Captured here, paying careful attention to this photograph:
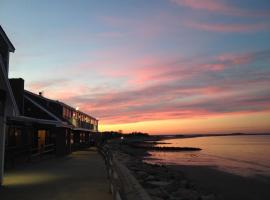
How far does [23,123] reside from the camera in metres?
23.3

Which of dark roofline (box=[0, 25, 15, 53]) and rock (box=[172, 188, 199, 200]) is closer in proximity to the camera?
dark roofline (box=[0, 25, 15, 53])

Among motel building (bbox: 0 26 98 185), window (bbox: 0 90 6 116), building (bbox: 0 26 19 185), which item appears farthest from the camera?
motel building (bbox: 0 26 98 185)

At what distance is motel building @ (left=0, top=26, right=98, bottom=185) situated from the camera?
13.7 m

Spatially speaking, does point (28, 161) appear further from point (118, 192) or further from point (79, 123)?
Answer: point (79, 123)

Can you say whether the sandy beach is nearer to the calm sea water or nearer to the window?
the calm sea water

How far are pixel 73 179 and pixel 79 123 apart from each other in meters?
29.3

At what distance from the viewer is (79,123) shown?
44.3 meters

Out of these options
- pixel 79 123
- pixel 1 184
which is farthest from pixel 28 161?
pixel 79 123

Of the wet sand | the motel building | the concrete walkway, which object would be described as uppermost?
the motel building

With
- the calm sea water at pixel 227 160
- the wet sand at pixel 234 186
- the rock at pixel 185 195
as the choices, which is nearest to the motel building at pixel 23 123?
the rock at pixel 185 195

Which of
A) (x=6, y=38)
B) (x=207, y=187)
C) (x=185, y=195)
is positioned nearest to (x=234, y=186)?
(x=207, y=187)

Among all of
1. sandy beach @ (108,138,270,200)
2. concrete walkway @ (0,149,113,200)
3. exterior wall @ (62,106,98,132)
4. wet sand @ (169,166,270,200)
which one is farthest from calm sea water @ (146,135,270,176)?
concrete walkway @ (0,149,113,200)

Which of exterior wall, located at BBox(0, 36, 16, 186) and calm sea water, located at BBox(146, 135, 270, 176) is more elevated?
exterior wall, located at BBox(0, 36, 16, 186)

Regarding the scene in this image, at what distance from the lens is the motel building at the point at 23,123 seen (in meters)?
13.7
